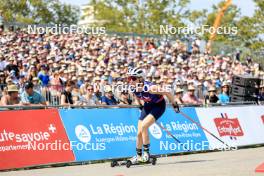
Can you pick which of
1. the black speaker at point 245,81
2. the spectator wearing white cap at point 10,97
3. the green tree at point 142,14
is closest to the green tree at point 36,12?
the green tree at point 142,14

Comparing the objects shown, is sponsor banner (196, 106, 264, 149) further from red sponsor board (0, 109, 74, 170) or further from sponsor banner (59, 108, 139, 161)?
red sponsor board (0, 109, 74, 170)

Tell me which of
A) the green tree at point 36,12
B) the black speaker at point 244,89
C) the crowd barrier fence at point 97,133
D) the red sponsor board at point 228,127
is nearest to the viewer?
the crowd barrier fence at point 97,133

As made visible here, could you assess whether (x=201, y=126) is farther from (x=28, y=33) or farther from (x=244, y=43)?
(x=244, y=43)

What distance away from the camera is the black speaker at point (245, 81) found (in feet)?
77.3

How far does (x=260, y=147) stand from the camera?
20312 millimetres

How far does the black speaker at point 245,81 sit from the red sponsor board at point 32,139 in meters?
10.3

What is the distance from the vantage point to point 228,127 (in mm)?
19453

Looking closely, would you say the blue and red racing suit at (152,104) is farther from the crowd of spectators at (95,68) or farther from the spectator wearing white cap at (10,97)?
the spectator wearing white cap at (10,97)

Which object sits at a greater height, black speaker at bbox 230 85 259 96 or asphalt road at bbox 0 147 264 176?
black speaker at bbox 230 85 259 96

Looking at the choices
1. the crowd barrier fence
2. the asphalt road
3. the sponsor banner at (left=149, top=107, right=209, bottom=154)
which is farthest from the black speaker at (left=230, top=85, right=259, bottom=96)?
the asphalt road

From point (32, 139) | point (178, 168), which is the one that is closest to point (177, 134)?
point (178, 168)

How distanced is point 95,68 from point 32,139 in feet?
32.3

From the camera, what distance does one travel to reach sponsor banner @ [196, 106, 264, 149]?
62.0 ft

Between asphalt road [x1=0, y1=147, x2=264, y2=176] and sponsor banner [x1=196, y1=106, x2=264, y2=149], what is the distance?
2.53 m
